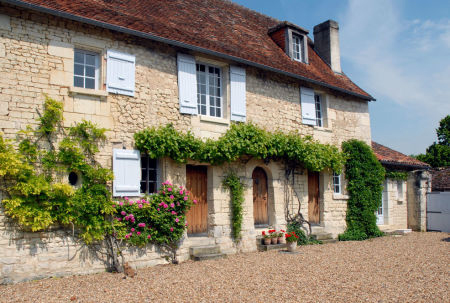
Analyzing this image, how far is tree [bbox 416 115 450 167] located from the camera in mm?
24375

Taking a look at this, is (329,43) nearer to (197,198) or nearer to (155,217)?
(197,198)

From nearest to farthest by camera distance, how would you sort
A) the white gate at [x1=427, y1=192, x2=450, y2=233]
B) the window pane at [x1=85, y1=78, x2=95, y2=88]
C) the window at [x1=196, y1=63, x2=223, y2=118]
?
the window pane at [x1=85, y1=78, x2=95, y2=88] < the window at [x1=196, y1=63, x2=223, y2=118] < the white gate at [x1=427, y1=192, x2=450, y2=233]

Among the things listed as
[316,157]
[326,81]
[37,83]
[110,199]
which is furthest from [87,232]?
[326,81]

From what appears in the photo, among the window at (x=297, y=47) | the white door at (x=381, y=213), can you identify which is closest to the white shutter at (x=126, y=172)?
the window at (x=297, y=47)

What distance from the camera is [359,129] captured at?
1235cm

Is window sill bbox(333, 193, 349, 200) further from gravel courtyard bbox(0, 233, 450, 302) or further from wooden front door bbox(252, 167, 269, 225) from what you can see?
gravel courtyard bbox(0, 233, 450, 302)

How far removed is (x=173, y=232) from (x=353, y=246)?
491 cm

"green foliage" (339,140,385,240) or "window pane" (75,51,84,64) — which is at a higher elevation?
"window pane" (75,51,84,64)

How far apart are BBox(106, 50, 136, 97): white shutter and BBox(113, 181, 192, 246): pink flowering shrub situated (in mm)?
2038

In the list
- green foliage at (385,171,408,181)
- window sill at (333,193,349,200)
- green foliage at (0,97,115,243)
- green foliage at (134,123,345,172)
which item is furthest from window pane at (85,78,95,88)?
green foliage at (385,171,408,181)

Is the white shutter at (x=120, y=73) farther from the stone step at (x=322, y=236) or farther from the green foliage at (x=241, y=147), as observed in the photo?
the stone step at (x=322, y=236)

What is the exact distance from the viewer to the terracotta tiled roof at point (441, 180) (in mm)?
15466

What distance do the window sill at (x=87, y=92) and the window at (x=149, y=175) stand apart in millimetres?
1477

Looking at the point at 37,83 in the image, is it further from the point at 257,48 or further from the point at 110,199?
the point at 257,48
